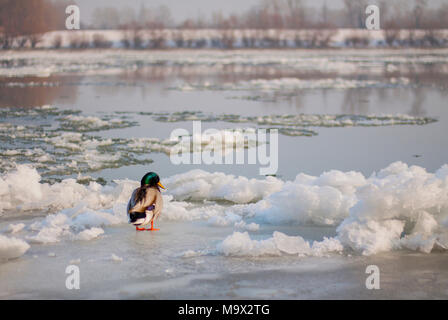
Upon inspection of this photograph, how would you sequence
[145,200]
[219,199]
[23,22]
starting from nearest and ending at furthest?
[145,200], [219,199], [23,22]

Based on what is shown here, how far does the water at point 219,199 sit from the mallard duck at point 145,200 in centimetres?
19

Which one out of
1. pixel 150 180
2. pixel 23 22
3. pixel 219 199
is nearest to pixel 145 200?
pixel 150 180

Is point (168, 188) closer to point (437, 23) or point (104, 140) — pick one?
point (104, 140)

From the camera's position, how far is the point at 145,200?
3.75 metres

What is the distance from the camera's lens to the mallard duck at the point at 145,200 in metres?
3.74

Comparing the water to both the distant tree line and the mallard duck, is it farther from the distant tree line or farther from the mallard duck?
the distant tree line

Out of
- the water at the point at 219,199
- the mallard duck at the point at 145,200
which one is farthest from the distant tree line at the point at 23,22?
the mallard duck at the point at 145,200

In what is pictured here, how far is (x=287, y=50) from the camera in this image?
1487 inches

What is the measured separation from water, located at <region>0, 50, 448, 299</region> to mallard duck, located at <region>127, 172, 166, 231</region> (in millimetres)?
191

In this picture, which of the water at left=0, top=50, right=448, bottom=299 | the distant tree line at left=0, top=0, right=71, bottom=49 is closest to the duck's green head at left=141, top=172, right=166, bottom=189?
the water at left=0, top=50, right=448, bottom=299

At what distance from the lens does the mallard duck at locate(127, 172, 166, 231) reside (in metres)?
3.74

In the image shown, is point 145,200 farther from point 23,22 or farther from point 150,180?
point 23,22

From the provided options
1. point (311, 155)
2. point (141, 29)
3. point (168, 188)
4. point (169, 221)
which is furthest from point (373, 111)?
point (141, 29)

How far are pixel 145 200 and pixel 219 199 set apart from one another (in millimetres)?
1575
